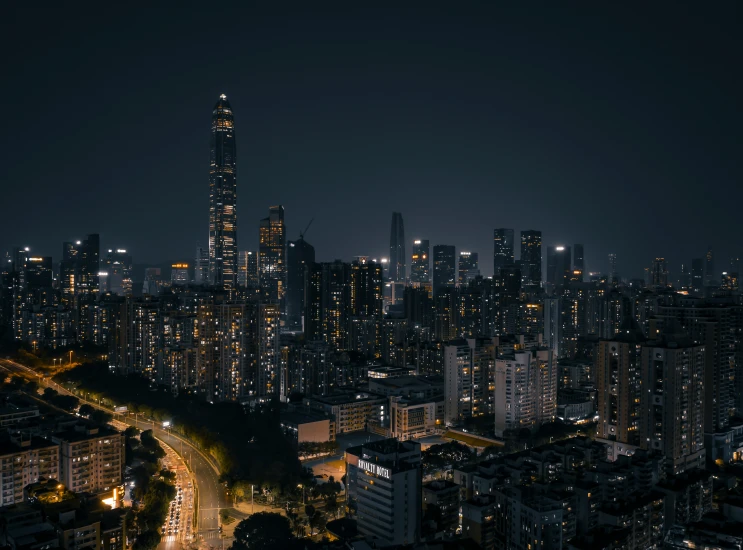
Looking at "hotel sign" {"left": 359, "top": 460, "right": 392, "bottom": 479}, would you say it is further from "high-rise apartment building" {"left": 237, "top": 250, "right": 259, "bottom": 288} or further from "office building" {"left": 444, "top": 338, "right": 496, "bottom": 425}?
"high-rise apartment building" {"left": 237, "top": 250, "right": 259, "bottom": 288}

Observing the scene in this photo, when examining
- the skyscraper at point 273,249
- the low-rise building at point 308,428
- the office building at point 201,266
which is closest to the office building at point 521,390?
the low-rise building at point 308,428

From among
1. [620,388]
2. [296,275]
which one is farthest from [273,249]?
[620,388]

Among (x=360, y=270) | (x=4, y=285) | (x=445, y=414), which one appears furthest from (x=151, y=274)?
(x=445, y=414)

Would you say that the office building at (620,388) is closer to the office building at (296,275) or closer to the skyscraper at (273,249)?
the office building at (296,275)

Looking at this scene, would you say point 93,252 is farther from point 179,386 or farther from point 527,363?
point 527,363

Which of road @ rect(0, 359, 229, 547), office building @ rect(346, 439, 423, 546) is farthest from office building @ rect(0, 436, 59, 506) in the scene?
office building @ rect(346, 439, 423, 546)

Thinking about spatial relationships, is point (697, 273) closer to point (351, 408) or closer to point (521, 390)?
point (521, 390)
